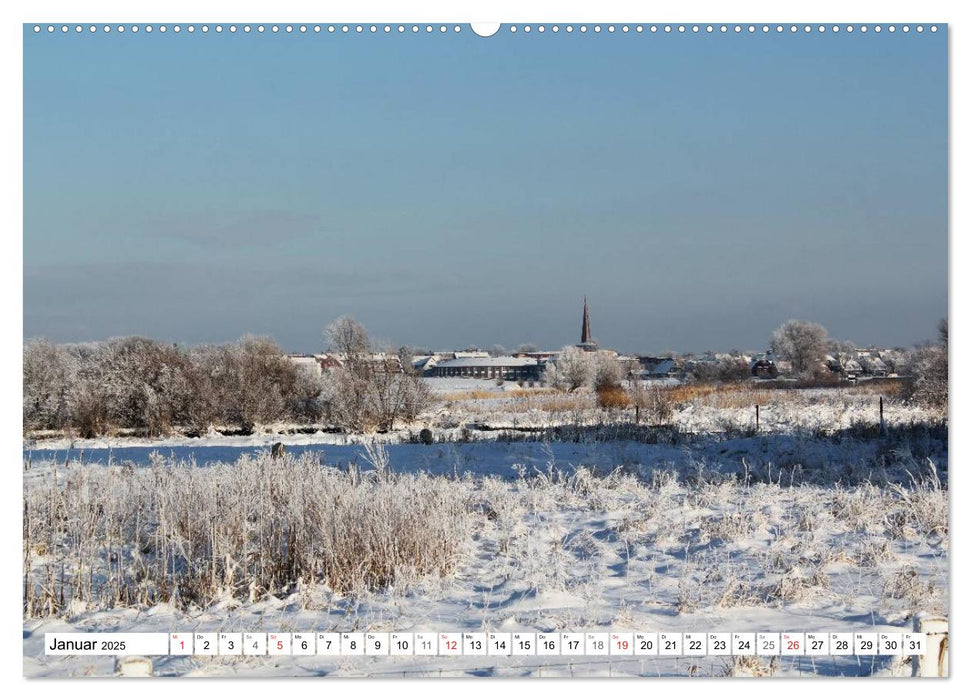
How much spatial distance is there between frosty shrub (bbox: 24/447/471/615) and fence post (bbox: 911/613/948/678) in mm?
3232

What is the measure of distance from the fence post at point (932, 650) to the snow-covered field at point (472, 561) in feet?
0.27

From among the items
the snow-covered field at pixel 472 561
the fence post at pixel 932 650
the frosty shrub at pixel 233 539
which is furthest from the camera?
the frosty shrub at pixel 233 539

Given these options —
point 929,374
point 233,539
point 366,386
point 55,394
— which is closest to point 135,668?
point 233,539

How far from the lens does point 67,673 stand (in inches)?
155

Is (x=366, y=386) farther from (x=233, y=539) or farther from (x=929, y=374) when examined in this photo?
(x=233, y=539)

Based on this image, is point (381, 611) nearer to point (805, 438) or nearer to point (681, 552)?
point (681, 552)

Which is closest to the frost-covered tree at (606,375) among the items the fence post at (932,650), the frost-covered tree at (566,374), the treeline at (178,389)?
the frost-covered tree at (566,374)

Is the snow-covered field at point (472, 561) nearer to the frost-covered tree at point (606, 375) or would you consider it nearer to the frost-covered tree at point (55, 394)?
the frost-covered tree at point (55, 394)

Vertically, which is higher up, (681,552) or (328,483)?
(328,483)

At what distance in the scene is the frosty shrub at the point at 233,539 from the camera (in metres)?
5.92

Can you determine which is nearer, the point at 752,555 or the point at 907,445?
the point at 752,555

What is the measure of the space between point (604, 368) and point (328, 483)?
54.1 ft

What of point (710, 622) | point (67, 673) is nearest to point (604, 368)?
point (710, 622)

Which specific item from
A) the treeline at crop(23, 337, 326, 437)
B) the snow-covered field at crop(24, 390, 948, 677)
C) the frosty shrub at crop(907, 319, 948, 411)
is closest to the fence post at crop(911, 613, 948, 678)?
the snow-covered field at crop(24, 390, 948, 677)
